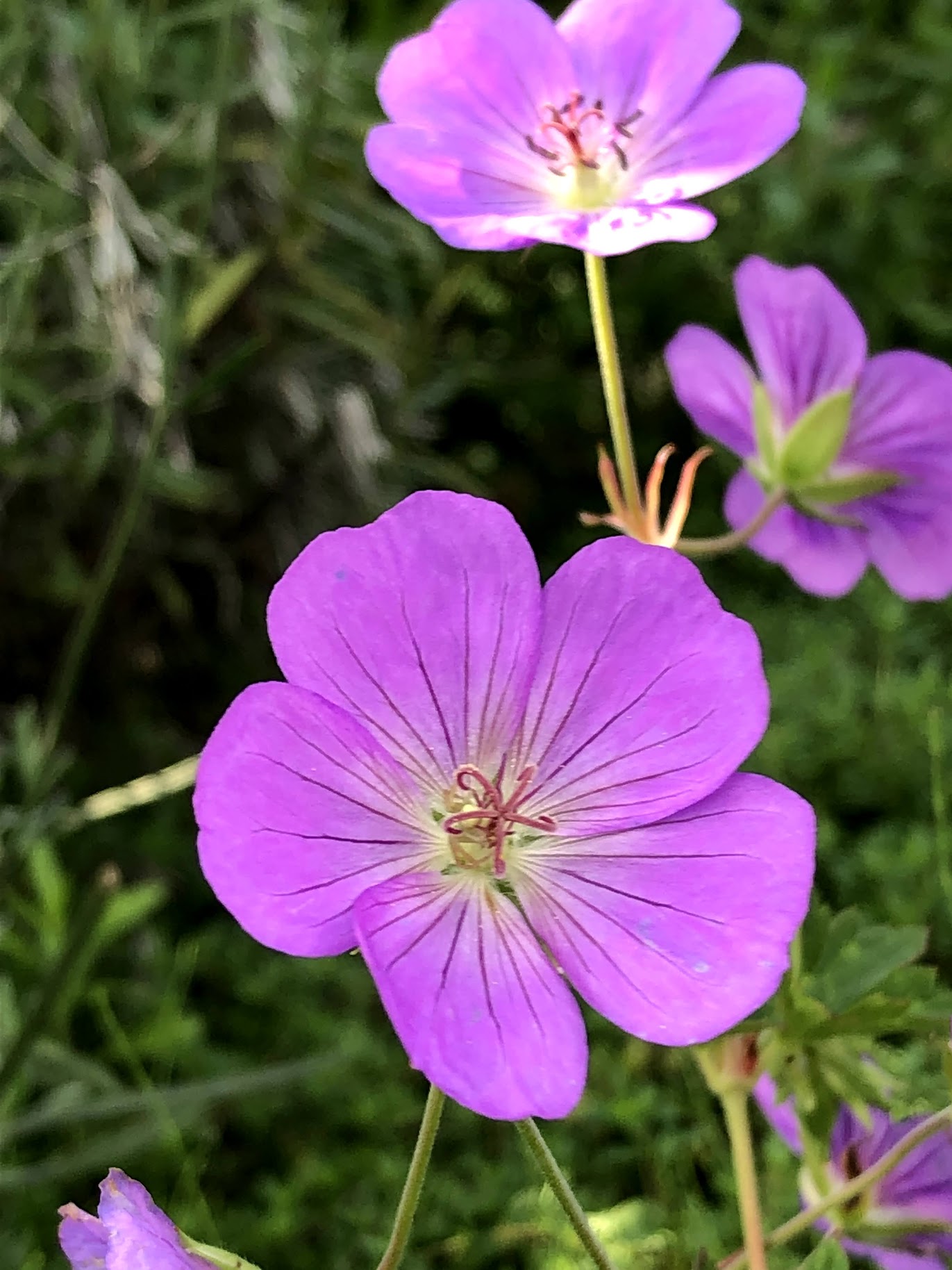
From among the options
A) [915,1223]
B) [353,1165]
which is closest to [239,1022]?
[353,1165]

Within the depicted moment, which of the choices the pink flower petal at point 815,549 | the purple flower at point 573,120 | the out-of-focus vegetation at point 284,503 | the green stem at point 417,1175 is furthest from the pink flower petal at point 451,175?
the green stem at point 417,1175

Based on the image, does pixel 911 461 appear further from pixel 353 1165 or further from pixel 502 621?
pixel 353 1165

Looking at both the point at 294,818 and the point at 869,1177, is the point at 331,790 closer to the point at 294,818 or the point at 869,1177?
the point at 294,818

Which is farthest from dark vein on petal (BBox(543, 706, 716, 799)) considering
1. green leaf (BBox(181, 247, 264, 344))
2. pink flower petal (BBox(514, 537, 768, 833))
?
green leaf (BBox(181, 247, 264, 344))

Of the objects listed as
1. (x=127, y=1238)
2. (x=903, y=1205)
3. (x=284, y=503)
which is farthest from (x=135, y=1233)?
(x=284, y=503)

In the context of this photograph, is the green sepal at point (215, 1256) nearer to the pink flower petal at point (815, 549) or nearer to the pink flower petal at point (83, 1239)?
the pink flower petal at point (83, 1239)

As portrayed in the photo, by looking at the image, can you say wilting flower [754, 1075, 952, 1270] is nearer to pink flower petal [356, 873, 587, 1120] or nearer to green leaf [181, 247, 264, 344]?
pink flower petal [356, 873, 587, 1120]

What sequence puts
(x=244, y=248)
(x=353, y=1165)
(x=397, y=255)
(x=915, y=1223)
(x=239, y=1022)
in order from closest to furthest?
(x=915, y=1223) < (x=353, y=1165) < (x=239, y=1022) < (x=244, y=248) < (x=397, y=255)
